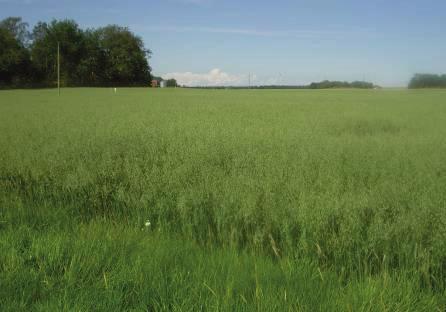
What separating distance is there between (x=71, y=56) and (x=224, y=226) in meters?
35.9

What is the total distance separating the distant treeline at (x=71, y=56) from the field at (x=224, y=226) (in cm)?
2825

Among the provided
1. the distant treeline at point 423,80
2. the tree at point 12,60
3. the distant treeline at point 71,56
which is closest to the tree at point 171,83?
the distant treeline at point 71,56

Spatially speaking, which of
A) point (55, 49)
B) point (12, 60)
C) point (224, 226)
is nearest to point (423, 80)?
point (224, 226)

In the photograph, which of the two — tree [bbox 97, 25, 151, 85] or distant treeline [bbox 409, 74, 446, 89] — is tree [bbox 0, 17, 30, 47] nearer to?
tree [bbox 97, 25, 151, 85]

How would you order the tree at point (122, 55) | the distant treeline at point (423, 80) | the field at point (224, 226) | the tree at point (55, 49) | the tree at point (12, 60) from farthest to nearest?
the tree at point (12, 60)
the tree at point (55, 49)
the tree at point (122, 55)
the distant treeline at point (423, 80)
the field at point (224, 226)

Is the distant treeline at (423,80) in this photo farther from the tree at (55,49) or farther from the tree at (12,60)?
the tree at (12,60)

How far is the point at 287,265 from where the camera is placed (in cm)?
272

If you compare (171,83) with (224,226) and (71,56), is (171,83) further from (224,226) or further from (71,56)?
(224,226)

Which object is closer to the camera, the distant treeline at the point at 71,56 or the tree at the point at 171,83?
the distant treeline at the point at 71,56

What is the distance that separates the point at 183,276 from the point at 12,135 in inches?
219

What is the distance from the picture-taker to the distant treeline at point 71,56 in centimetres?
3281

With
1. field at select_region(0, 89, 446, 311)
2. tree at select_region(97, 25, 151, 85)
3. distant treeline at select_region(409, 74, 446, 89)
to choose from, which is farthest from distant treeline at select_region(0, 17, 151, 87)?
field at select_region(0, 89, 446, 311)

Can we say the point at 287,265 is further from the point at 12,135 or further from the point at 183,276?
the point at 12,135

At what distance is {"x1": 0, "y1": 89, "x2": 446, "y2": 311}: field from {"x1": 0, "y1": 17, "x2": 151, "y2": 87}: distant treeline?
2825cm
